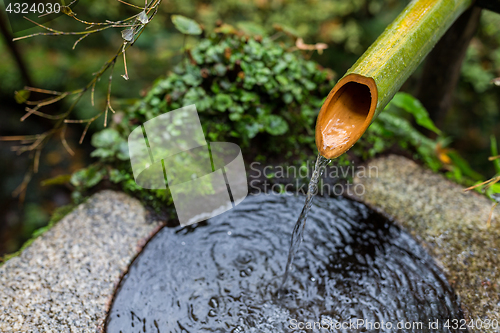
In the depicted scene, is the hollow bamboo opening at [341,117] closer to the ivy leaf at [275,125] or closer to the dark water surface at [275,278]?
the dark water surface at [275,278]

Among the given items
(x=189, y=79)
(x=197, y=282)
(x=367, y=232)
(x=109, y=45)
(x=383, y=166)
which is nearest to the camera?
(x=197, y=282)

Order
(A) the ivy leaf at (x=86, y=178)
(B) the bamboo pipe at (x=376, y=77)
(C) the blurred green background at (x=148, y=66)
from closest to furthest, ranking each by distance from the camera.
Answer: (B) the bamboo pipe at (x=376, y=77), (A) the ivy leaf at (x=86, y=178), (C) the blurred green background at (x=148, y=66)

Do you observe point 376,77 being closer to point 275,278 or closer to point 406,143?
point 275,278

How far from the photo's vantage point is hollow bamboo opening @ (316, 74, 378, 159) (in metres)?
1.58

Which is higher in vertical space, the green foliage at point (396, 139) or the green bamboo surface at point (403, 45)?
the green bamboo surface at point (403, 45)

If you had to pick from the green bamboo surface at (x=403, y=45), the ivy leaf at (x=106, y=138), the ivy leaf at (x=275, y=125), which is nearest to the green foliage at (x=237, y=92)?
the ivy leaf at (x=275, y=125)

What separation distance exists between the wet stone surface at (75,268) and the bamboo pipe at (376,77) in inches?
57.8

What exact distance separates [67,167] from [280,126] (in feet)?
10.9

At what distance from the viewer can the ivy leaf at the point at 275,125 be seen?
2719 mm

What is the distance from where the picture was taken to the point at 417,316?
1847mm

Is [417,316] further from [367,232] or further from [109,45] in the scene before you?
[109,45]

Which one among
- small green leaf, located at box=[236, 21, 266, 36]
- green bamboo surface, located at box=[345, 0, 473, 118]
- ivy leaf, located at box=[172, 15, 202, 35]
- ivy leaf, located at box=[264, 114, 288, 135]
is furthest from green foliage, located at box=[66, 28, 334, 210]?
green bamboo surface, located at box=[345, 0, 473, 118]

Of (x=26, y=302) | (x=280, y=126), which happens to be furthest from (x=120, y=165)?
(x=280, y=126)

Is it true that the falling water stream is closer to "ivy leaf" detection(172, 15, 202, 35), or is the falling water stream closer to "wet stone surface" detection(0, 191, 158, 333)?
"wet stone surface" detection(0, 191, 158, 333)
